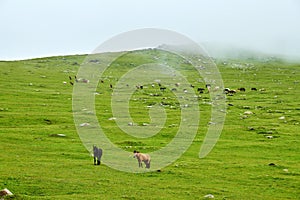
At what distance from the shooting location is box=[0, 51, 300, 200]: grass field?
2512 cm

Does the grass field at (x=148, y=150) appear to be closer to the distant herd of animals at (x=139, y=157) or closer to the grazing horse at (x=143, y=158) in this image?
the distant herd of animals at (x=139, y=157)

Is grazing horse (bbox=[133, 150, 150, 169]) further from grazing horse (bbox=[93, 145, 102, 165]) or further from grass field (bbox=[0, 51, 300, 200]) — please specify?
grazing horse (bbox=[93, 145, 102, 165])

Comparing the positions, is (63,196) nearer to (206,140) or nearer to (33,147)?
(33,147)

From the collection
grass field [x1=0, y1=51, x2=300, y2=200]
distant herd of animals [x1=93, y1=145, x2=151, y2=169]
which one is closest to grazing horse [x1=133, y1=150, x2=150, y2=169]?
distant herd of animals [x1=93, y1=145, x2=151, y2=169]

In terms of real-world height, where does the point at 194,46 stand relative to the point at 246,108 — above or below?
above

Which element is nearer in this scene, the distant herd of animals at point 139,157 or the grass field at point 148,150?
the grass field at point 148,150

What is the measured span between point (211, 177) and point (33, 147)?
13.8 meters

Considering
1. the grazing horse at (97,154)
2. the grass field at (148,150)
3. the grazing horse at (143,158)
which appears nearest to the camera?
the grass field at (148,150)

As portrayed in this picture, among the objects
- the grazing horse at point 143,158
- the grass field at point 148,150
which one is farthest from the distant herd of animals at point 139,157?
the grass field at point 148,150

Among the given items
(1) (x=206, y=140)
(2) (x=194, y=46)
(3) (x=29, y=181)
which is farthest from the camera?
(2) (x=194, y=46)

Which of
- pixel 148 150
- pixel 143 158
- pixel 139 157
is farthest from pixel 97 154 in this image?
pixel 148 150

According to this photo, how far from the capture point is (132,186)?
2556cm

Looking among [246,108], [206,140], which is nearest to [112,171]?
[206,140]

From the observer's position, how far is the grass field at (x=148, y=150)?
25.1 metres
